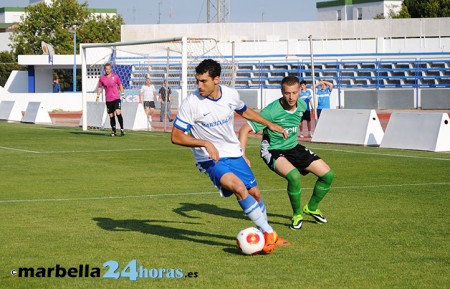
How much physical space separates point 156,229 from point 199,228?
19.6 inches

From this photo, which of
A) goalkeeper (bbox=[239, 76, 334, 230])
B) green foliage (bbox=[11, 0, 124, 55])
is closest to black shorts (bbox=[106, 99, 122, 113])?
goalkeeper (bbox=[239, 76, 334, 230])

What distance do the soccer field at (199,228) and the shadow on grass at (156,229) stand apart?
0.04ft

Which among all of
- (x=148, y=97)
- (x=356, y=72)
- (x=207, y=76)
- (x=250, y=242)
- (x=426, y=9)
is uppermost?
(x=426, y=9)

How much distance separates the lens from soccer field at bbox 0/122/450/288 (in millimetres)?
8070

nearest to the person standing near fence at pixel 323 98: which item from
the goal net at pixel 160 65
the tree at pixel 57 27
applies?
the goal net at pixel 160 65

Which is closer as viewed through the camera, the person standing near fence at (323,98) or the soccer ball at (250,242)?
the soccer ball at (250,242)

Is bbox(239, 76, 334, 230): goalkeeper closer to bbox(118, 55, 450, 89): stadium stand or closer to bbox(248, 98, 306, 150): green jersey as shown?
bbox(248, 98, 306, 150): green jersey

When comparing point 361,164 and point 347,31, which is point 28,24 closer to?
point 347,31

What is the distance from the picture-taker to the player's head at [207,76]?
30.1ft

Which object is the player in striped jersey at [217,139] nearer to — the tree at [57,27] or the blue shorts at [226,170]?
the blue shorts at [226,170]

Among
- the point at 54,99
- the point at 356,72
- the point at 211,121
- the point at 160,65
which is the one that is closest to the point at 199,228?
→ the point at 211,121

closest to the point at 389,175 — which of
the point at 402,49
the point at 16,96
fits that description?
the point at 16,96

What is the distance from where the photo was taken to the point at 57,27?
94.0 m

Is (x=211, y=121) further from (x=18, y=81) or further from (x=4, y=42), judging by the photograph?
(x=4, y=42)
